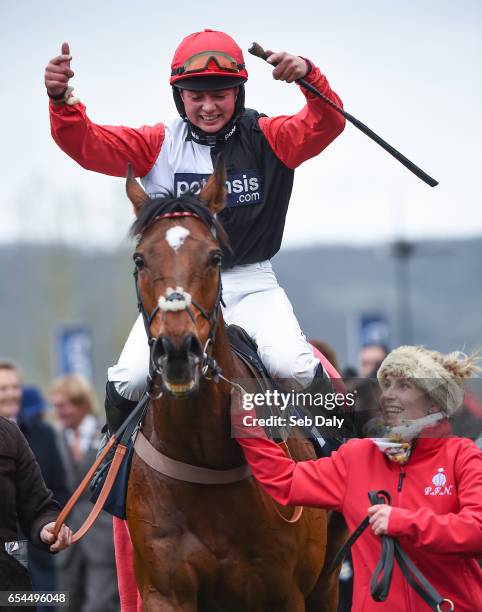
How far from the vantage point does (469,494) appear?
15.9ft

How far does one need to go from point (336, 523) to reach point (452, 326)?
57440 mm

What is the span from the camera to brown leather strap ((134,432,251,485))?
17.6ft

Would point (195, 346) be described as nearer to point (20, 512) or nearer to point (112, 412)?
point (112, 412)

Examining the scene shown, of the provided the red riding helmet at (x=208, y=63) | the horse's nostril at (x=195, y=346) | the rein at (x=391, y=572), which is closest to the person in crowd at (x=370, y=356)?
the red riding helmet at (x=208, y=63)

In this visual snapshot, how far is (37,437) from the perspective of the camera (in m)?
9.48

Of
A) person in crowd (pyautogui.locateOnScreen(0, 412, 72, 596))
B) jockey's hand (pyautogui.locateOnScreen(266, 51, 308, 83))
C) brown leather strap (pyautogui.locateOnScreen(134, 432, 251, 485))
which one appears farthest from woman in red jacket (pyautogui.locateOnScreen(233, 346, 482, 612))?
jockey's hand (pyautogui.locateOnScreen(266, 51, 308, 83))

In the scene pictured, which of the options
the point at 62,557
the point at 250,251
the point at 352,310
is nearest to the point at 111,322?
the point at 352,310

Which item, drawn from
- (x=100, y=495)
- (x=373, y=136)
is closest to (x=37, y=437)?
(x=100, y=495)

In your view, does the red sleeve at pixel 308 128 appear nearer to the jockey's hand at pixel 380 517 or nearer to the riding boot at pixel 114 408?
the riding boot at pixel 114 408

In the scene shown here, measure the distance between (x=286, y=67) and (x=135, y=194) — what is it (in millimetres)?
968

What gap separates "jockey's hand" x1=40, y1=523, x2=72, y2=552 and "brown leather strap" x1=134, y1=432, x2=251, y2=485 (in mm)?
485

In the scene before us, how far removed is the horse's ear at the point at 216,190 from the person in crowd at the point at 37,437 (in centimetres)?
371

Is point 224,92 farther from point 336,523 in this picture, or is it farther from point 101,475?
point 336,523

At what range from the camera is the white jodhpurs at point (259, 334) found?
5676mm
